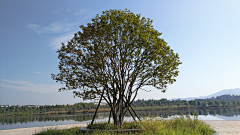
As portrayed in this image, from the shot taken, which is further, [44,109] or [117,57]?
[44,109]

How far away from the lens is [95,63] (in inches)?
358

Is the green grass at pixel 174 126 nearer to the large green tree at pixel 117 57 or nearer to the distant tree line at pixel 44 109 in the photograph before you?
the large green tree at pixel 117 57

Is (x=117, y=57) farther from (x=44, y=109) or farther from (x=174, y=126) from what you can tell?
(x=44, y=109)

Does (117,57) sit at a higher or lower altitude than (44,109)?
higher

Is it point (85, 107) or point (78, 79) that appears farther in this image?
point (85, 107)

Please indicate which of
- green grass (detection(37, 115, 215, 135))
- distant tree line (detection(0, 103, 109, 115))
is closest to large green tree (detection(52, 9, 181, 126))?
green grass (detection(37, 115, 215, 135))

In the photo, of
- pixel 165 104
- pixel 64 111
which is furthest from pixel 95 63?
pixel 165 104

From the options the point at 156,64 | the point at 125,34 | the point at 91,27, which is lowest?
the point at 156,64

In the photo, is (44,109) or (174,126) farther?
(44,109)

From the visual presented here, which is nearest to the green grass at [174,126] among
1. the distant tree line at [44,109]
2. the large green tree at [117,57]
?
the large green tree at [117,57]

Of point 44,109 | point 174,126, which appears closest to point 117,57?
point 174,126

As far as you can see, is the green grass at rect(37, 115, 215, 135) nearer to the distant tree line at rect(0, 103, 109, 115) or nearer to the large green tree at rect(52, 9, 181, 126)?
the large green tree at rect(52, 9, 181, 126)

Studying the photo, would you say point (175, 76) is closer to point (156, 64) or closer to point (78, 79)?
point (156, 64)

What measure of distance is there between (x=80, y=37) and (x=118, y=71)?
2.73 metres
